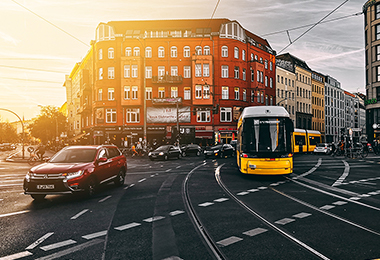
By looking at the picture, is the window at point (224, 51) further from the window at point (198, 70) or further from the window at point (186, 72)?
the window at point (186, 72)

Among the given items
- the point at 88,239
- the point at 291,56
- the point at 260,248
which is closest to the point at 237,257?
the point at 260,248

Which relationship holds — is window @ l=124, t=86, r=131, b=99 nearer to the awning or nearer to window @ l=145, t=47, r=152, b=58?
window @ l=145, t=47, r=152, b=58

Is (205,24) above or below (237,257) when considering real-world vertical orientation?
above

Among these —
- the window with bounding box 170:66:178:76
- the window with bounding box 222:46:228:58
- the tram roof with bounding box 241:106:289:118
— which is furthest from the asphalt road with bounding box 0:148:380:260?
the window with bounding box 222:46:228:58

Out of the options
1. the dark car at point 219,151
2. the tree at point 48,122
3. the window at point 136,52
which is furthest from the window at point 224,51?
the tree at point 48,122

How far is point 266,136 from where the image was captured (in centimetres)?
1523

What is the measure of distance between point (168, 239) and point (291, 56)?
3153 inches

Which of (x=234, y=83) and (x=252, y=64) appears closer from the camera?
(x=234, y=83)

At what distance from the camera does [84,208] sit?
893 cm

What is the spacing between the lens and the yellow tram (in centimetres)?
1479

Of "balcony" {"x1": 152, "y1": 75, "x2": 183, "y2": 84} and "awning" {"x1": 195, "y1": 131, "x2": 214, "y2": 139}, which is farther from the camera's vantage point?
"balcony" {"x1": 152, "y1": 75, "x2": 183, "y2": 84}

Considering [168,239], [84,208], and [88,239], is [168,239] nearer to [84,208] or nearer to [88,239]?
[88,239]

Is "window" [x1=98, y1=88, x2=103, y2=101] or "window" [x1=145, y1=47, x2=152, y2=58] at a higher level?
"window" [x1=145, y1=47, x2=152, y2=58]

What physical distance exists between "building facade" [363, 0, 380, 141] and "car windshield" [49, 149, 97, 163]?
49.4 m
